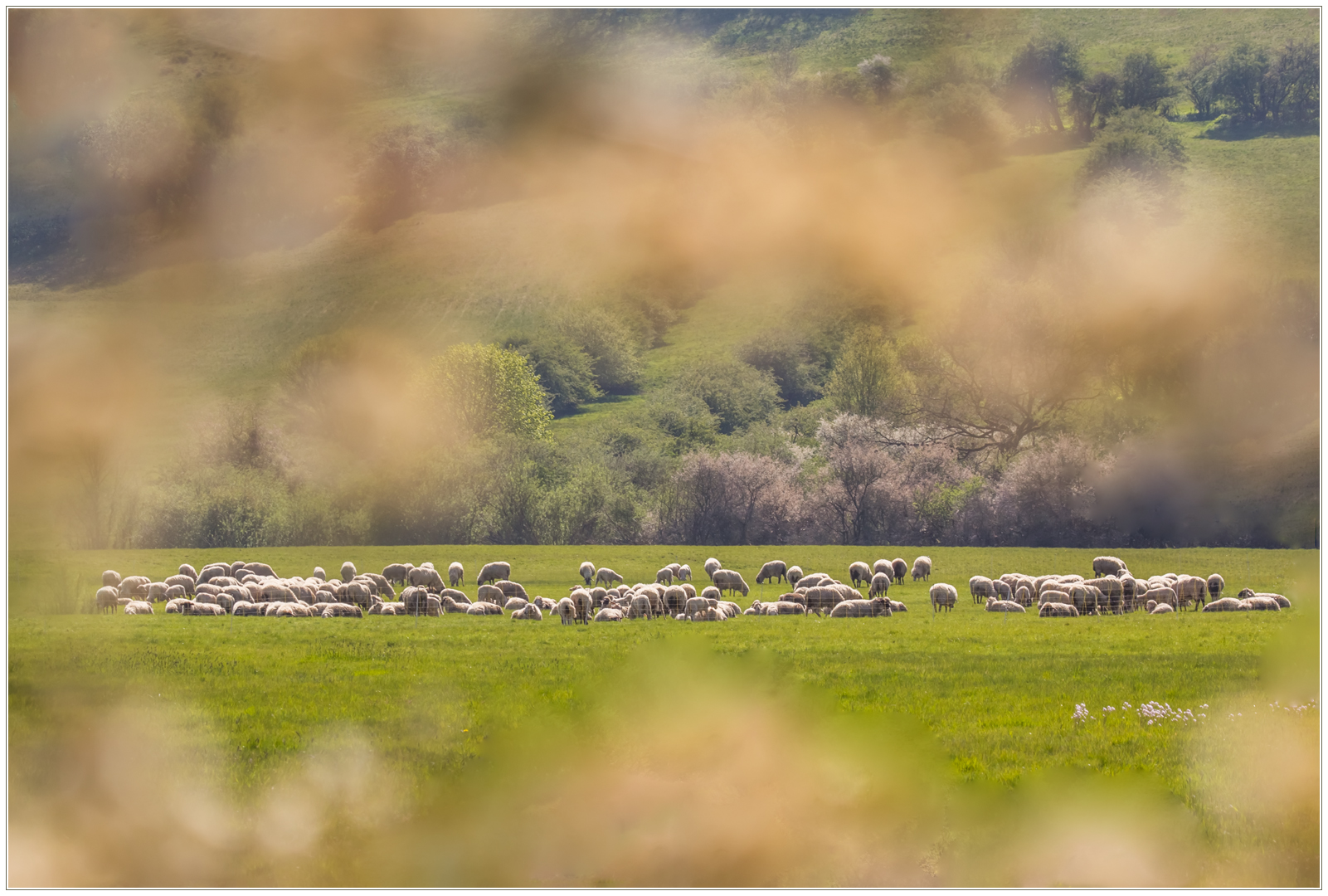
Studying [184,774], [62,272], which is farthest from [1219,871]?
[62,272]

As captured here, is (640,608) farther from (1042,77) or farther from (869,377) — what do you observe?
(869,377)

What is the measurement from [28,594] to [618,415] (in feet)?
191

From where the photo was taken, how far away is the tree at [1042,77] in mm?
35844

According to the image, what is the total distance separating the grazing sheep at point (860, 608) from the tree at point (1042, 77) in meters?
18.5

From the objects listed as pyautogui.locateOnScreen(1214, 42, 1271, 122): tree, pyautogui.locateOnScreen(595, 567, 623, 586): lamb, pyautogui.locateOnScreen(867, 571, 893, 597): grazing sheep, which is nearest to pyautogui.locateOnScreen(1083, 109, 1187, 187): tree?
pyautogui.locateOnScreen(1214, 42, 1271, 122): tree

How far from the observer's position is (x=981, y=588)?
23266 mm

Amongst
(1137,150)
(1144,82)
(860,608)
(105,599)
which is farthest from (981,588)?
(1144,82)

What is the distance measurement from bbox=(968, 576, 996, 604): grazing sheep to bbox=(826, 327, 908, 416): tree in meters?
30.7

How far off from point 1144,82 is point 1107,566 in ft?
141

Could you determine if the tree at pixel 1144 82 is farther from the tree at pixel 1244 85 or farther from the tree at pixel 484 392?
the tree at pixel 484 392

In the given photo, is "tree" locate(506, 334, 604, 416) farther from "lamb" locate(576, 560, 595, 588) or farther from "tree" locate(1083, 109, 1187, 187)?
→ "lamb" locate(576, 560, 595, 588)

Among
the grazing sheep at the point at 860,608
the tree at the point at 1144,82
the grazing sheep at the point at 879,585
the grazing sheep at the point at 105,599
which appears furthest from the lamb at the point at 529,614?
the tree at the point at 1144,82

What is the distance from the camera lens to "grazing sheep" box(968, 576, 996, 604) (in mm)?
23031

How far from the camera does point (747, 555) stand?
38688 mm
